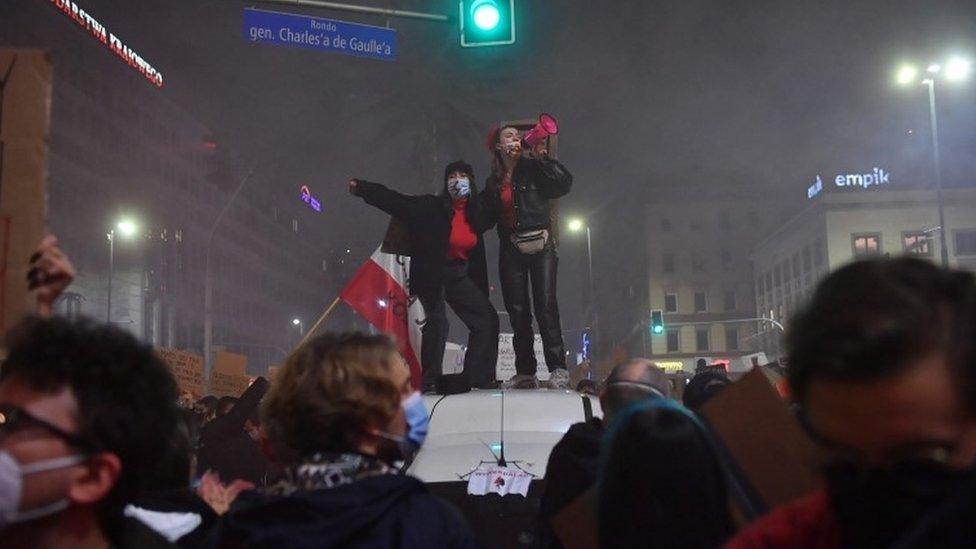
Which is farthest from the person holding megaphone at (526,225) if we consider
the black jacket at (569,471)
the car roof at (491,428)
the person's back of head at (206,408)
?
the black jacket at (569,471)

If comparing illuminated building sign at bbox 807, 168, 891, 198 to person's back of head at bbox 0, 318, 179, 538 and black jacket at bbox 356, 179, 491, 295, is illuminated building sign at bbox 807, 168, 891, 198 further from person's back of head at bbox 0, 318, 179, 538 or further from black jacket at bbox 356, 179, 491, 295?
person's back of head at bbox 0, 318, 179, 538

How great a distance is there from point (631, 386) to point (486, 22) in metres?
6.16

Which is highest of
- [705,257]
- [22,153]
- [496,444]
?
[705,257]

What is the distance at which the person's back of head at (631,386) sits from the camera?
146 inches

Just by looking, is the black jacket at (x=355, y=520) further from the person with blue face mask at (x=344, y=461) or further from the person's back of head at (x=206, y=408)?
the person's back of head at (x=206, y=408)

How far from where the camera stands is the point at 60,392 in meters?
2.11

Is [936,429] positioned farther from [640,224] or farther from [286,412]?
[640,224]

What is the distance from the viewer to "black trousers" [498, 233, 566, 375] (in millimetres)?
10469

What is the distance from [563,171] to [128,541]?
8165 millimetres

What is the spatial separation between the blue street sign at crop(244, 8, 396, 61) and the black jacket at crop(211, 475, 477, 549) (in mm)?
7582

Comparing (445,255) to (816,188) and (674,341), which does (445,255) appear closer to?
(816,188)

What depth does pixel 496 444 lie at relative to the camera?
5441mm

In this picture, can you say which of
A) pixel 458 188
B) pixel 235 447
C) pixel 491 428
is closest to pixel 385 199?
pixel 458 188

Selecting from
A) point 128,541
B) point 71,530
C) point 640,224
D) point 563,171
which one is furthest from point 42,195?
point 640,224
